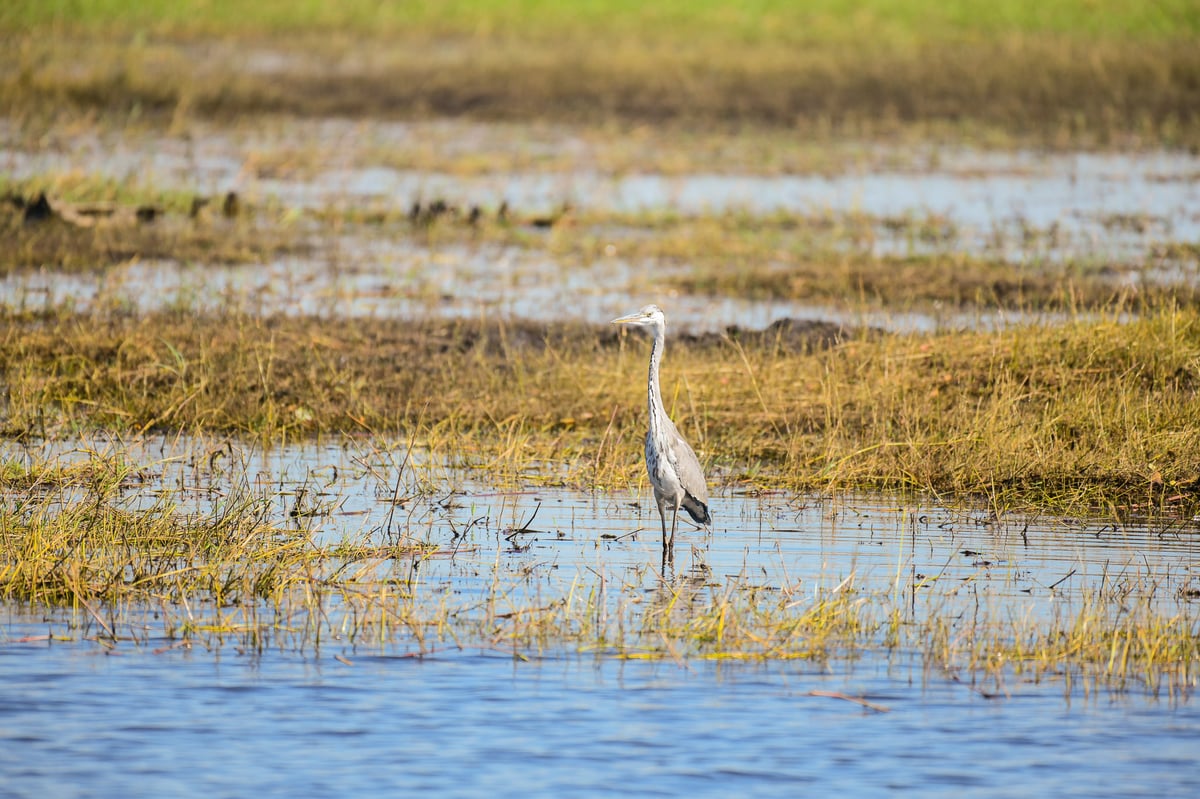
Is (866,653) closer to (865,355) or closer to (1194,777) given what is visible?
(1194,777)

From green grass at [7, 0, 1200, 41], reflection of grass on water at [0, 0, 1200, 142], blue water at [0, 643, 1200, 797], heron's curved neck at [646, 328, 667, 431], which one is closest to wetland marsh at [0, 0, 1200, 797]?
blue water at [0, 643, 1200, 797]

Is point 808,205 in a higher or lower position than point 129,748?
higher

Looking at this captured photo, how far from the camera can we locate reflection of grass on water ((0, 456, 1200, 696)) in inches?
273

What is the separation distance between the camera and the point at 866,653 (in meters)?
7.09

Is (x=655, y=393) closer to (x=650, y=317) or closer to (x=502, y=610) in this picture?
(x=650, y=317)

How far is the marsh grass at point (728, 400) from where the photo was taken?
10031 millimetres

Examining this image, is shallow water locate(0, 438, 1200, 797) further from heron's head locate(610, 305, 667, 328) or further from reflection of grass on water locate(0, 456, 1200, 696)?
heron's head locate(610, 305, 667, 328)

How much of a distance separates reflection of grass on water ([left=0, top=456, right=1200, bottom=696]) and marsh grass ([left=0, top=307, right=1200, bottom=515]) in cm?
190

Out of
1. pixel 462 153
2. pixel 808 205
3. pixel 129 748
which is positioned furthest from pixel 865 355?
pixel 462 153

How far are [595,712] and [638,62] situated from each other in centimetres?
3157

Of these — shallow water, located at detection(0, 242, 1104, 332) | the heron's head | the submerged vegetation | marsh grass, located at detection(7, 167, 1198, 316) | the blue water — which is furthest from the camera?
marsh grass, located at detection(7, 167, 1198, 316)

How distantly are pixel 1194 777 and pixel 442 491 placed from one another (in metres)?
4.98

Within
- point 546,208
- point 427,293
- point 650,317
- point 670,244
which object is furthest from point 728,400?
point 546,208

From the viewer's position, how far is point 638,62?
36781 millimetres
